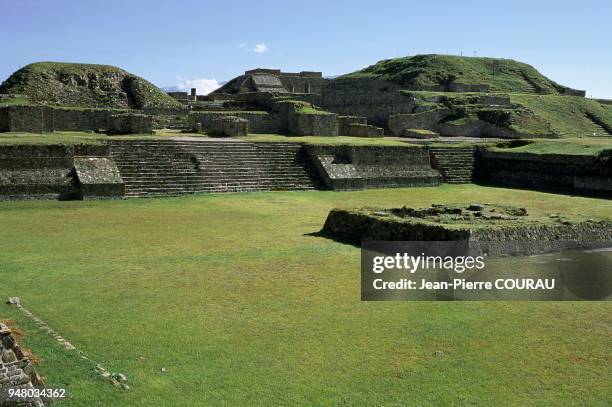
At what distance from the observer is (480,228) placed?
12000mm

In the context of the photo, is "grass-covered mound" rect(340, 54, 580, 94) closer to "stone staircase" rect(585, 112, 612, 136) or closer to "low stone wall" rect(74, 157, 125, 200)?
"stone staircase" rect(585, 112, 612, 136)

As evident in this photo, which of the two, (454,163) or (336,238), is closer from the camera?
(336,238)

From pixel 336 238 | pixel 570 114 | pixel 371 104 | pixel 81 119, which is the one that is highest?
pixel 371 104

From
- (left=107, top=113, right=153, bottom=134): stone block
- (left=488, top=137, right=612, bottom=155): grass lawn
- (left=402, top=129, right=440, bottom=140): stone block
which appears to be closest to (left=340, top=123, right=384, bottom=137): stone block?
(left=402, top=129, right=440, bottom=140): stone block

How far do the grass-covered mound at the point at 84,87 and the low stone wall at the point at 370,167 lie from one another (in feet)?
39.9

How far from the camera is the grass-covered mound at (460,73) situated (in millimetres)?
52562

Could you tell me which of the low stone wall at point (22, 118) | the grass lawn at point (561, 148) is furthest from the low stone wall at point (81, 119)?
the grass lawn at point (561, 148)

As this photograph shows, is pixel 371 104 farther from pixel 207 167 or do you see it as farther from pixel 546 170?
pixel 207 167

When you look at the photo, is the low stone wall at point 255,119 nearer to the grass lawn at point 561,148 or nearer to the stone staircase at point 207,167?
the stone staircase at point 207,167

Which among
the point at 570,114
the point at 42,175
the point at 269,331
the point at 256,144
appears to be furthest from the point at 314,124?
the point at 269,331

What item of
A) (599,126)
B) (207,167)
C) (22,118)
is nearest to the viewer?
(207,167)

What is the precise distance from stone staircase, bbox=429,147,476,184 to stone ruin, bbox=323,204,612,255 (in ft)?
49.2

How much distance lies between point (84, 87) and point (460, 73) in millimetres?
32657

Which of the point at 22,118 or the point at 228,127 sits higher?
the point at 22,118
